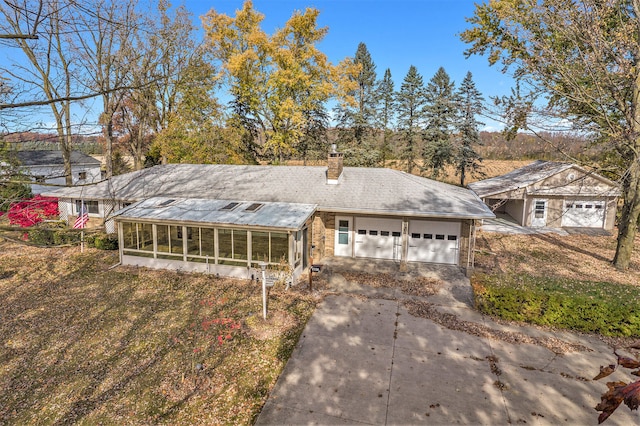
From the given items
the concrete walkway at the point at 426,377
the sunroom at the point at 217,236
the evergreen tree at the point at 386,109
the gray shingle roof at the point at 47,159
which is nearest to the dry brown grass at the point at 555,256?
the concrete walkway at the point at 426,377

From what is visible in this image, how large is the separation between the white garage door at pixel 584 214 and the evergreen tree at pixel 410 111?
757 inches

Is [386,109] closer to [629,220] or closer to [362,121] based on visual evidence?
[362,121]

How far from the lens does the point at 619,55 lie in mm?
12859

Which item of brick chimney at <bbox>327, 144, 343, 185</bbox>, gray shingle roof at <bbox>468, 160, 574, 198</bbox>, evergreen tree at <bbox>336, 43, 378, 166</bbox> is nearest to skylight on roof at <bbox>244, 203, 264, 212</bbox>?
brick chimney at <bbox>327, 144, 343, 185</bbox>

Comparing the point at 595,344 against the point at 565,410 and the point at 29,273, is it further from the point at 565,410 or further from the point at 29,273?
the point at 29,273

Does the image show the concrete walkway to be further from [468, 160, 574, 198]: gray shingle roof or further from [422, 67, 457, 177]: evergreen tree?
[422, 67, 457, 177]: evergreen tree

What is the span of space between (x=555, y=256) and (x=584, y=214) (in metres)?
8.71

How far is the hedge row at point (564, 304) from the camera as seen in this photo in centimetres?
957

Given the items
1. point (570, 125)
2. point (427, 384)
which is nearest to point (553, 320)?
point (427, 384)

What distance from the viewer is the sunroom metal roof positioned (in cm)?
1357

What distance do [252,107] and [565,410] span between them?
26.1m

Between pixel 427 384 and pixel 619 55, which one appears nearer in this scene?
pixel 427 384

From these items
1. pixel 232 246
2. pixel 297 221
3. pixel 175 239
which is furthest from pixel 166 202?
pixel 297 221

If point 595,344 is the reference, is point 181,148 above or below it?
above
